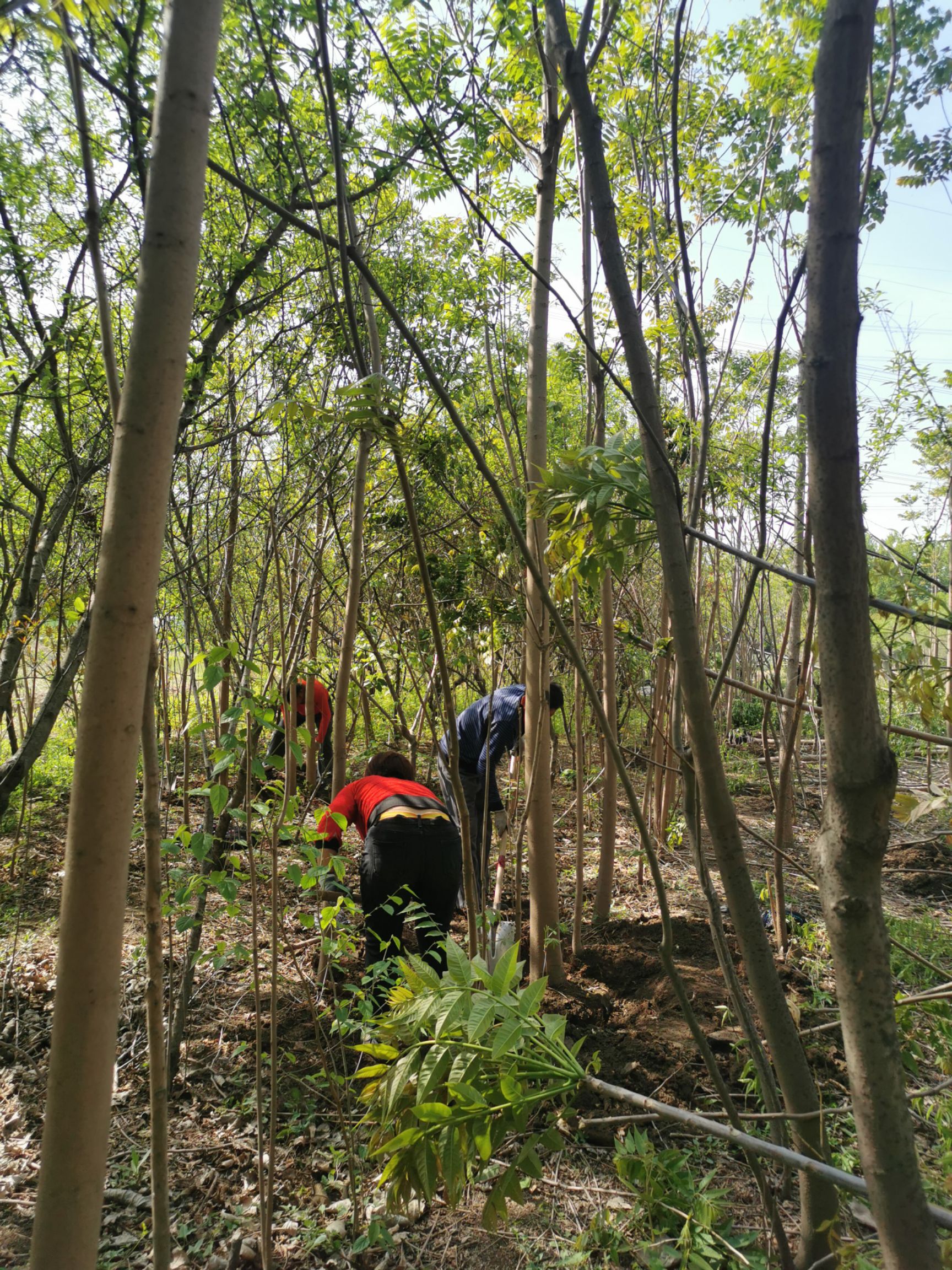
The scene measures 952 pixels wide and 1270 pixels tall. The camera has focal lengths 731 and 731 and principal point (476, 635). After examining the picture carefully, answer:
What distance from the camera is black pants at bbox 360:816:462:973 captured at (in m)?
3.29

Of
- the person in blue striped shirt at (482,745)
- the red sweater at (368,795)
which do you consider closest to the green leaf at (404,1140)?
the red sweater at (368,795)

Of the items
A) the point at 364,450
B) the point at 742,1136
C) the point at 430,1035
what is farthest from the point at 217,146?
the point at 742,1136

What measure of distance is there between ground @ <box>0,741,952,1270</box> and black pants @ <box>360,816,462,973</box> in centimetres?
35

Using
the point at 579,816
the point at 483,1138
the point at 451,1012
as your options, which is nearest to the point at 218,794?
the point at 451,1012

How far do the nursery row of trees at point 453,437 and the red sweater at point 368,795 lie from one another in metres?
0.24

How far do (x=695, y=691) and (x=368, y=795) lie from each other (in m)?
2.74

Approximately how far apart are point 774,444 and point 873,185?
12.5ft

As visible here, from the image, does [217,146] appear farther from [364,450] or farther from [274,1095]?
[274,1095]

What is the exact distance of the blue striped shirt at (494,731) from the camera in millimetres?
4266

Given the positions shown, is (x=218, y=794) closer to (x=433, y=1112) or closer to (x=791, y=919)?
(x=433, y=1112)

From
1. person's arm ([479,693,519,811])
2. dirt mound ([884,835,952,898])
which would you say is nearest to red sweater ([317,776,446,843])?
Result: person's arm ([479,693,519,811])

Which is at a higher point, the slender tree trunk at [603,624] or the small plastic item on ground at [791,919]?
the slender tree trunk at [603,624]

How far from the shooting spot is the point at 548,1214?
2260mm

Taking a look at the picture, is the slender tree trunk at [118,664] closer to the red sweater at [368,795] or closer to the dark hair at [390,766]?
the red sweater at [368,795]
